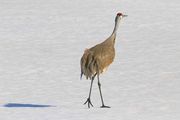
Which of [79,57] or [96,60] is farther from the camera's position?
[79,57]

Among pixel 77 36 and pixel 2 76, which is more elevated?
pixel 77 36

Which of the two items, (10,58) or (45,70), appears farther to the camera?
(10,58)

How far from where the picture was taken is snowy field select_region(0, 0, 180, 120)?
12.1 meters

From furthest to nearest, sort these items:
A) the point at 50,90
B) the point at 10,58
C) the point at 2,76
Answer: the point at 10,58 → the point at 2,76 → the point at 50,90

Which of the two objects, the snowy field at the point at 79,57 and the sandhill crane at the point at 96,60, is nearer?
the snowy field at the point at 79,57

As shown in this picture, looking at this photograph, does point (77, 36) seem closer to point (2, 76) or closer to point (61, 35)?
point (61, 35)

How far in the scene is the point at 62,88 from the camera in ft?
47.9

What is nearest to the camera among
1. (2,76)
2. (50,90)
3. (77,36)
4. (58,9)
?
(50,90)

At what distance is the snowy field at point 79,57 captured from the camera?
12.1 metres

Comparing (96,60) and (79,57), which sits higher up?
(79,57)

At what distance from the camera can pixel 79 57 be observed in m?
18.9

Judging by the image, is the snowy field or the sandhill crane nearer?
the snowy field

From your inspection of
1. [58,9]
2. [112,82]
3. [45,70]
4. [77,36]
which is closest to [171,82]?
[112,82]

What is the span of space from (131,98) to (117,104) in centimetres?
66
